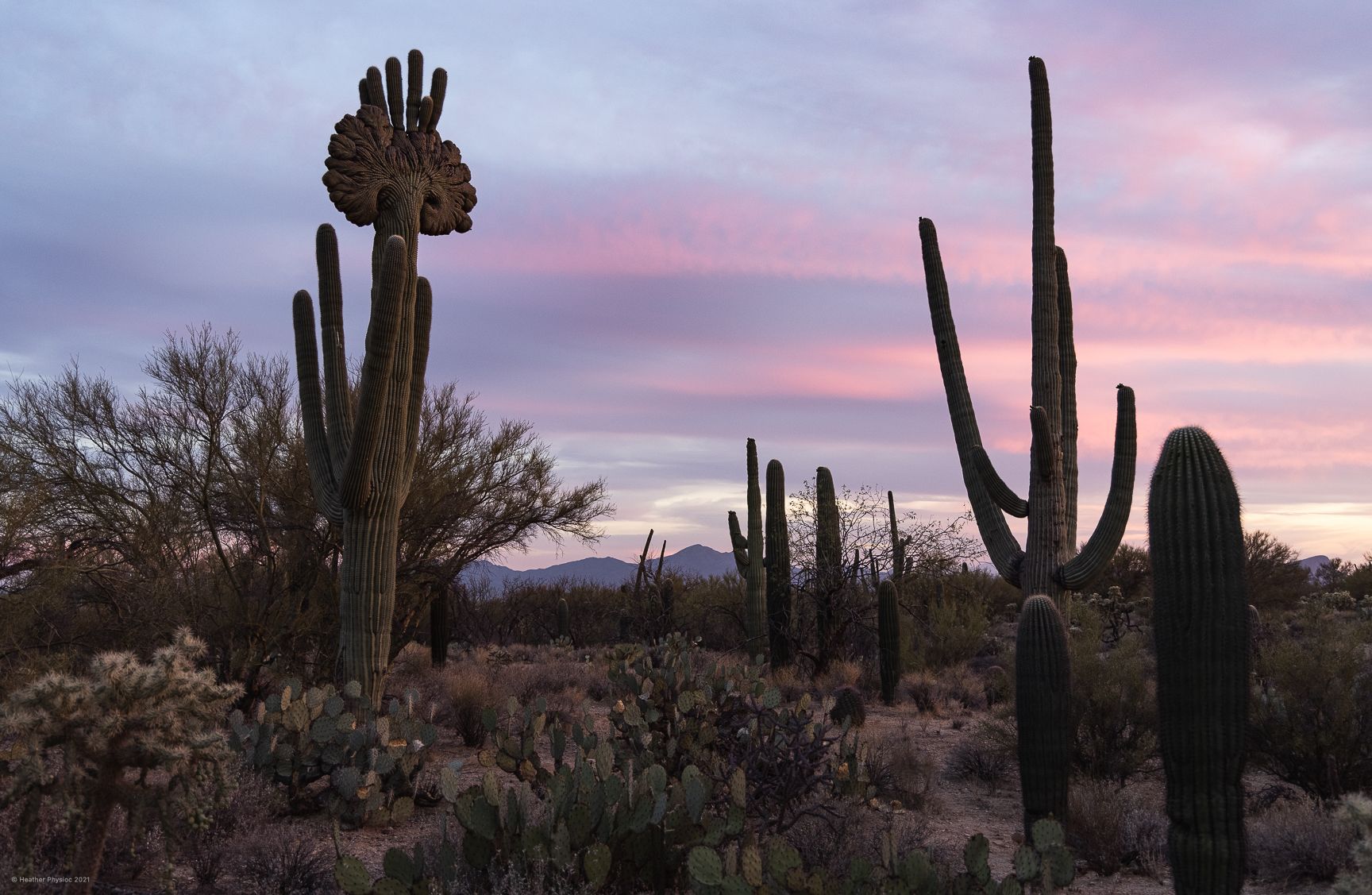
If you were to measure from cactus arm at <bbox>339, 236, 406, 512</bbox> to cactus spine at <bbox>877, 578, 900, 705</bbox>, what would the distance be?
841 centimetres

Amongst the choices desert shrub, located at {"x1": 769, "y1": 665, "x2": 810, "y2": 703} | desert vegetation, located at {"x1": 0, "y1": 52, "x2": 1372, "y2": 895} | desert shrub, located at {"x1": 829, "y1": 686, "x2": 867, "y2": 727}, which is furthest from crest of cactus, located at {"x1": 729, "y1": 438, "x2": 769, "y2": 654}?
desert shrub, located at {"x1": 829, "y1": 686, "x2": 867, "y2": 727}

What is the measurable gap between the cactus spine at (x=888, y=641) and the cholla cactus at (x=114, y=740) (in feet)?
38.6

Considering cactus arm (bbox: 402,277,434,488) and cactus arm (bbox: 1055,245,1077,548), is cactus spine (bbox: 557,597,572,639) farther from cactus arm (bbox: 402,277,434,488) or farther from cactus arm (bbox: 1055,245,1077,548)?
cactus arm (bbox: 1055,245,1077,548)

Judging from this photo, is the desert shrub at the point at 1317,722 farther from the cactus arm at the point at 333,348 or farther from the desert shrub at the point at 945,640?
the desert shrub at the point at 945,640

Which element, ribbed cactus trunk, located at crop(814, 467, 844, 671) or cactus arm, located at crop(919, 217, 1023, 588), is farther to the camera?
ribbed cactus trunk, located at crop(814, 467, 844, 671)

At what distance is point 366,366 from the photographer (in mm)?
10180

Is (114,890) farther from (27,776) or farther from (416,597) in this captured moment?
(416,597)

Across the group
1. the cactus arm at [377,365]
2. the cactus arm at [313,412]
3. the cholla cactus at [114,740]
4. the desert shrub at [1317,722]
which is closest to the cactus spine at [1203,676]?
the desert shrub at [1317,722]

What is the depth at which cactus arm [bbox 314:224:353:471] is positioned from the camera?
11.2 meters

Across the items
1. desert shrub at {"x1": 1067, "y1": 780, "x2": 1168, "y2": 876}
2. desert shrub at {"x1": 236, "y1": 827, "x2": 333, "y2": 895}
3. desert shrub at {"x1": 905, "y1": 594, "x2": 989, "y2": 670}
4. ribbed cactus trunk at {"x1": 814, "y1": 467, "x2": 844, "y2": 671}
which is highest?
ribbed cactus trunk at {"x1": 814, "y1": 467, "x2": 844, "y2": 671}

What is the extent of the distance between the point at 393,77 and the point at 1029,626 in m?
9.98

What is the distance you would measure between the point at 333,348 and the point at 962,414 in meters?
6.98

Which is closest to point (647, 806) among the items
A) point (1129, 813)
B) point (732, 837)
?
point (732, 837)

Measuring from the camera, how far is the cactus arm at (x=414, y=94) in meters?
12.9
